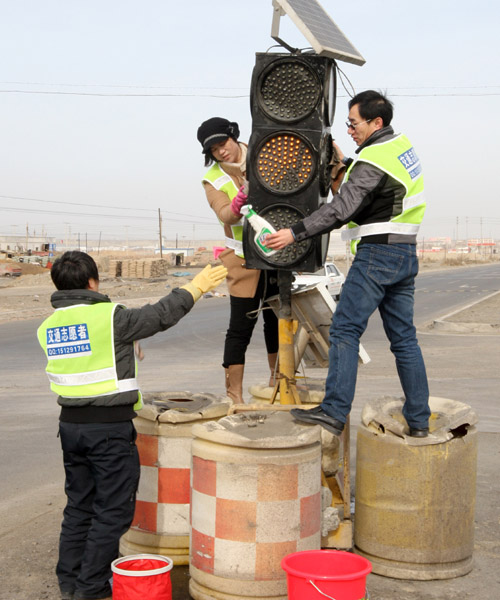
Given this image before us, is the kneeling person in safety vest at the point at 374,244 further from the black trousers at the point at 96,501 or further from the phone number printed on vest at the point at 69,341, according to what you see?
the phone number printed on vest at the point at 69,341

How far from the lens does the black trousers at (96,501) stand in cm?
401

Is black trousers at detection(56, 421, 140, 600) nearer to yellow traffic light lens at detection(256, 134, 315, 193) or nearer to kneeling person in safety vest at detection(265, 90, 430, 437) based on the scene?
kneeling person in safety vest at detection(265, 90, 430, 437)

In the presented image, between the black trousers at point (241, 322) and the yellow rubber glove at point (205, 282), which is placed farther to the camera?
the black trousers at point (241, 322)

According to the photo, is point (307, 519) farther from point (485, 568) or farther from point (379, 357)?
point (379, 357)

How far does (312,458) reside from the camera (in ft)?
12.6

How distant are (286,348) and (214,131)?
1.59 metres

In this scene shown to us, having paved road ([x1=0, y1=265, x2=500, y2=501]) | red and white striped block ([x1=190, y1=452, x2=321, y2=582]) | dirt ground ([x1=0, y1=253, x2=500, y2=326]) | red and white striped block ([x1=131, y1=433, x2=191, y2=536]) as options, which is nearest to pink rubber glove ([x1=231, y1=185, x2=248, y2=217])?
red and white striped block ([x1=131, y1=433, x2=191, y2=536])

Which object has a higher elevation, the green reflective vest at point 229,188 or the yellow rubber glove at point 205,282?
the green reflective vest at point 229,188

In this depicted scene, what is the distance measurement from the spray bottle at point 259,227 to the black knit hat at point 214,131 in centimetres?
101

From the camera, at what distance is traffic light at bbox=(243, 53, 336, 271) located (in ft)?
14.7

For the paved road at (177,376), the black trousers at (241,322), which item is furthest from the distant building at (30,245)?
the black trousers at (241,322)

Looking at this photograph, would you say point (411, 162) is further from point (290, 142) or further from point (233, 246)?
point (233, 246)

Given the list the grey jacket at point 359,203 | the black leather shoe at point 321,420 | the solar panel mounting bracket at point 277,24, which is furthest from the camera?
the solar panel mounting bracket at point 277,24

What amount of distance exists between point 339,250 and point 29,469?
376 ft
